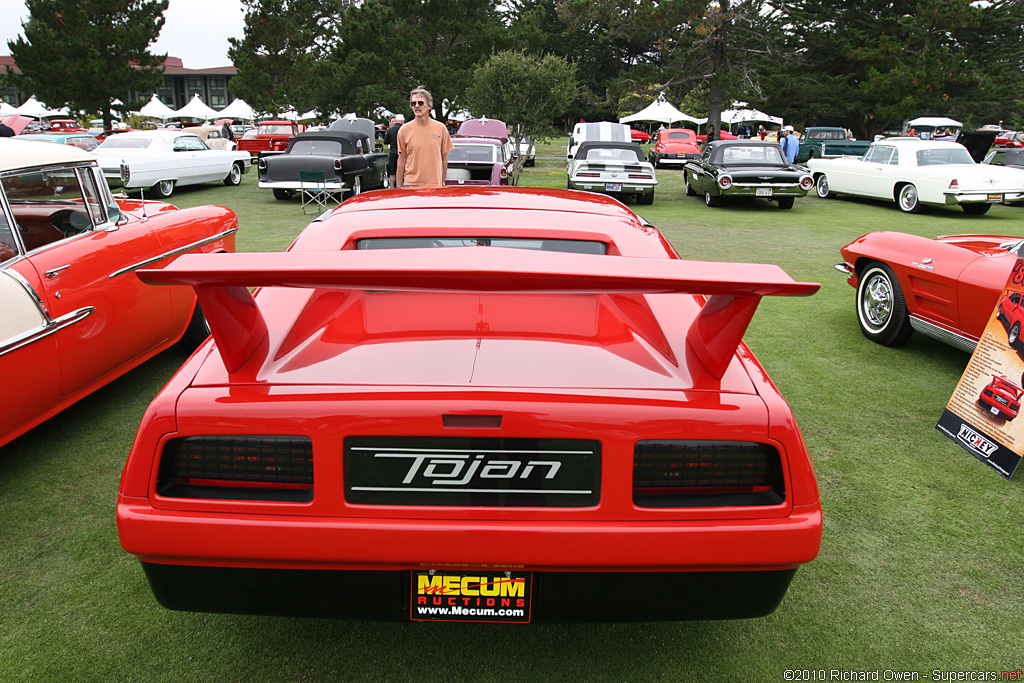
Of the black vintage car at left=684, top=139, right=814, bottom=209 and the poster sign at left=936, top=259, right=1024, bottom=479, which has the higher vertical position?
the black vintage car at left=684, top=139, right=814, bottom=209

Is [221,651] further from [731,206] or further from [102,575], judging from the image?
[731,206]

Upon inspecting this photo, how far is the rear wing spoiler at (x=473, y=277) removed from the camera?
5.36ft

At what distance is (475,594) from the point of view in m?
1.80

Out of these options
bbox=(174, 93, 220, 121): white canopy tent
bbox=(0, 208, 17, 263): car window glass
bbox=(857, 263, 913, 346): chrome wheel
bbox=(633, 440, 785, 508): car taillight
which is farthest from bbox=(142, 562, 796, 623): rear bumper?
bbox=(174, 93, 220, 121): white canopy tent

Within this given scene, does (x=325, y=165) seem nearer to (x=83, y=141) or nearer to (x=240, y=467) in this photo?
Result: (x=83, y=141)

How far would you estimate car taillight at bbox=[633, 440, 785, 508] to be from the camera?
69.5 inches

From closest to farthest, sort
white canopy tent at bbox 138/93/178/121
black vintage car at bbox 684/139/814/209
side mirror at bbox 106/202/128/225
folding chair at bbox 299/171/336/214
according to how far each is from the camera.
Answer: side mirror at bbox 106/202/128/225 → folding chair at bbox 299/171/336/214 → black vintage car at bbox 684/139/814/209 → white canopy tent at bbox 138/93/178/121

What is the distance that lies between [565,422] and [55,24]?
3898 cm

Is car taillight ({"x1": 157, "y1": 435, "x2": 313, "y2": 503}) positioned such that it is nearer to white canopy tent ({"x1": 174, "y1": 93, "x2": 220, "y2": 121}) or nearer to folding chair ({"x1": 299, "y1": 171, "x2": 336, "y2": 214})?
folding chair ({"x1": 299, "y1": 171, "x2": 336, "y2": 214})

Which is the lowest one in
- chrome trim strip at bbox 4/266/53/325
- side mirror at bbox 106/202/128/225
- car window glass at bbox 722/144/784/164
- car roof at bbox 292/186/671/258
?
chrome trim strip at bbox 4/266/53/325

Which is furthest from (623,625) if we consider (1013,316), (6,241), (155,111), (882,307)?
(155,111)

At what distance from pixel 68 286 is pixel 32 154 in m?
0.75

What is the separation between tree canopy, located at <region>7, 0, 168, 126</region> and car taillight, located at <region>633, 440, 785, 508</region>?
3741cm

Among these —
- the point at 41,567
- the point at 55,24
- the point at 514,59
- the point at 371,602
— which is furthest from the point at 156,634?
the point at 55,24
